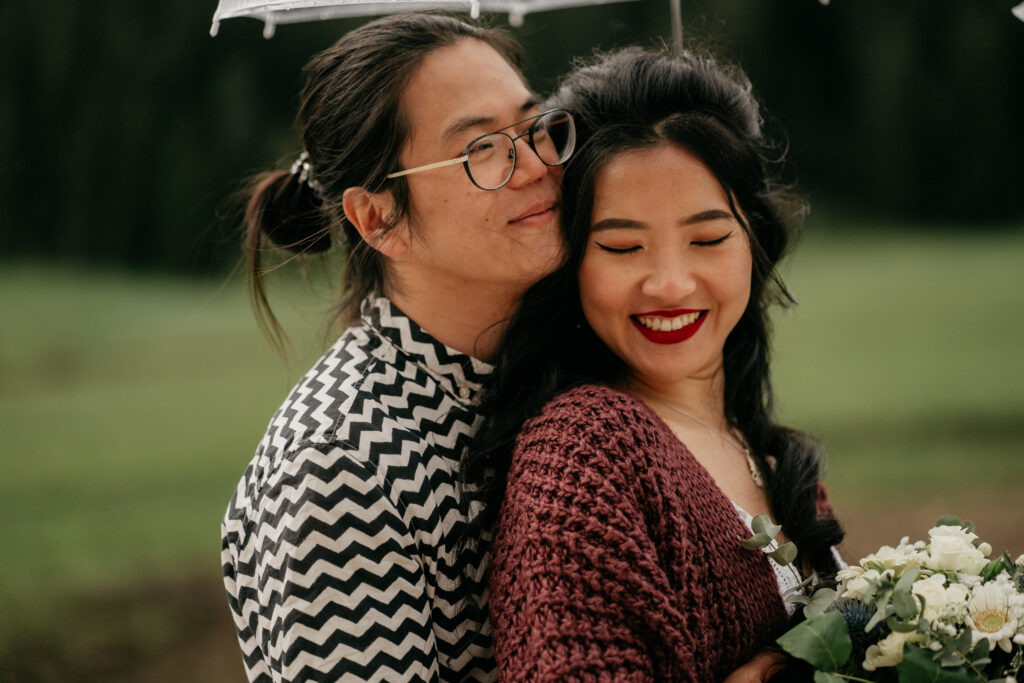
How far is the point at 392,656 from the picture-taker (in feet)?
6.27

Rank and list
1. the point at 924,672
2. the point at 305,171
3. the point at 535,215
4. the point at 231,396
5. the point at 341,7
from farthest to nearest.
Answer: the point at 231,396 → the point at 305,171 → the point at 341,7 → the point at 535,215 → the point at 924,672

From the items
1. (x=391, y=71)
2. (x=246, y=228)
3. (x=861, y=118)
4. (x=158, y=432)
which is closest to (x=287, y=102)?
(x=158, y=432)

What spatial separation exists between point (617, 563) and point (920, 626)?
0.53 metres

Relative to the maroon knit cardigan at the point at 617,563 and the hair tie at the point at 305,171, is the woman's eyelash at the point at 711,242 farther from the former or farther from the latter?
the hair tie at the point at 305,171

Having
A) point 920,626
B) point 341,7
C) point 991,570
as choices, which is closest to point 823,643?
point 920,626

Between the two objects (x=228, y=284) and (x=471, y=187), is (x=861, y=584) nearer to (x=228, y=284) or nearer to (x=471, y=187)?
(x=471, y=187)

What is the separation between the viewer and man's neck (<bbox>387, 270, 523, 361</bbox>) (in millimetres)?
2344

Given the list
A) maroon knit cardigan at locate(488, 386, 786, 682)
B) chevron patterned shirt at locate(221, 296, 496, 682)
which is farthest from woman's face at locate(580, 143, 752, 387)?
chevron patterned shirt at locate(221, 296, 496, 682)

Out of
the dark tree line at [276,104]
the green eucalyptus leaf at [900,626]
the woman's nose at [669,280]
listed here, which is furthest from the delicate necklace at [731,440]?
the dark tree line at [276,104]

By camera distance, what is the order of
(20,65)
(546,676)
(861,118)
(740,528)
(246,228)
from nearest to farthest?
(546,676) < (740,528) < (246,228) < (20,65) < (861,118)

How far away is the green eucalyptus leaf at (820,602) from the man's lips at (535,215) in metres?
0.97

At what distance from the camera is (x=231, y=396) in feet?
24.9

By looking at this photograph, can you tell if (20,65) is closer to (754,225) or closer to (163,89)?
(163,89)

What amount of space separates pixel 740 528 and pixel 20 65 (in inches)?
257
